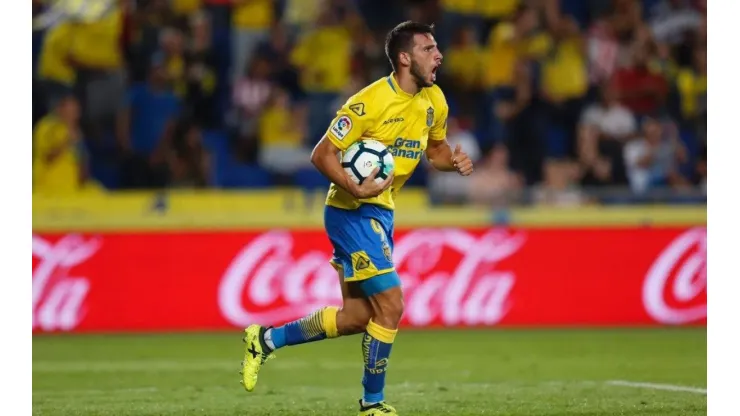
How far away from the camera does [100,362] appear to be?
11711mm

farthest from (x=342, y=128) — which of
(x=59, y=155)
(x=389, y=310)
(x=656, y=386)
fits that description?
(x=59, y=155)

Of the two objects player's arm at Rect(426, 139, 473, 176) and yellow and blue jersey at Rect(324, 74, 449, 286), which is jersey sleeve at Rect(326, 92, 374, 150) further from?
player's arm at Rect(426, 139, 473, 176)

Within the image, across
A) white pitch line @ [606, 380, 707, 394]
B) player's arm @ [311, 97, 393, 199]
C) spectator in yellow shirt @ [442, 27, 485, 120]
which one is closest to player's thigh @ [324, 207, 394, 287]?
player's arm @ [311, 97, 393, 199]

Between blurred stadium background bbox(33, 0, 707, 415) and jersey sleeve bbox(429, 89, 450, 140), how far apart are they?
3.75 meters

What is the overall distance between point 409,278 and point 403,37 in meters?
6.92

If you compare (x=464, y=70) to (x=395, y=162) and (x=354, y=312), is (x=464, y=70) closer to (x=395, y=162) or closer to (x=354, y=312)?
(x=395, y=162)

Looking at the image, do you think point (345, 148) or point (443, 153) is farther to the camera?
point (443, 153)

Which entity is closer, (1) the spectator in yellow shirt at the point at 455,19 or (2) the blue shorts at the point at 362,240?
(2) the blue shorts at the point at 362,240

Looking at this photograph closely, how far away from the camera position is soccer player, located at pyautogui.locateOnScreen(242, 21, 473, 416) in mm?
7496

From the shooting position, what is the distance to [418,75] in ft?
25.1

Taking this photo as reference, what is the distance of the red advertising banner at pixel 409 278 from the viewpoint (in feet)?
46.1

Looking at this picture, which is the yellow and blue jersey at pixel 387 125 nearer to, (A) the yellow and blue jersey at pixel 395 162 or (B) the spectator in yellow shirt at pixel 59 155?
(A) the yellow and blue jersey at pixel 395 162

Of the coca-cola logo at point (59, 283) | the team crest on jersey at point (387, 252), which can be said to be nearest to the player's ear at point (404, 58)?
the team crest on jersey at point (387, 252)

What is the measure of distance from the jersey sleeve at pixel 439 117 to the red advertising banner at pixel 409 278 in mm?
6161
